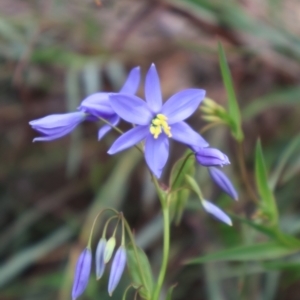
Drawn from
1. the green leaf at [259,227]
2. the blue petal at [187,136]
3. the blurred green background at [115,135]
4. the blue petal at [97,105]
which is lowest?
the blurred green background at [115,135]

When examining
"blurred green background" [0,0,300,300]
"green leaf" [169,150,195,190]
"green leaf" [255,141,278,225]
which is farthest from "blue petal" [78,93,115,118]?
"blurred green background" [0,0,300,300]

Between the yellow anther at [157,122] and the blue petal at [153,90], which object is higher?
the blue petal at [153,90]

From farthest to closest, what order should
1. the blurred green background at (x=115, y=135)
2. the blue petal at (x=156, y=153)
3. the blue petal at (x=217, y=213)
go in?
the blurred green background at (x=115, y=135) < the blue petal at (x=217, y=213) < the blue petal at (x=156, y=153)

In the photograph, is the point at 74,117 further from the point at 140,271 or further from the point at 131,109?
the point at 140,271

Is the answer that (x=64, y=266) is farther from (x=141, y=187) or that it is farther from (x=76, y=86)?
(x=76, y=86)

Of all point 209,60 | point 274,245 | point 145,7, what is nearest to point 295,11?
point 209,60

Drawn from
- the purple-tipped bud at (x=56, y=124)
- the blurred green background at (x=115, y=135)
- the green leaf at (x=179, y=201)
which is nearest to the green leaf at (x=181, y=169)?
the green leaf at (x=179, y=201)

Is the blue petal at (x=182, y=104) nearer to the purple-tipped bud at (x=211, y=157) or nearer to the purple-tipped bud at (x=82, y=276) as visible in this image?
the purple-tipped bud at (x=211, y=157)

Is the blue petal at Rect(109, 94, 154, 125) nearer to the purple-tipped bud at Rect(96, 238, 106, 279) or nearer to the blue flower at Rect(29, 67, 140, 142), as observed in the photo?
the blue flower at Rect(29, 67, 140, 142)
